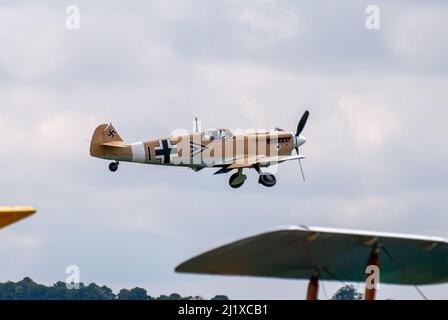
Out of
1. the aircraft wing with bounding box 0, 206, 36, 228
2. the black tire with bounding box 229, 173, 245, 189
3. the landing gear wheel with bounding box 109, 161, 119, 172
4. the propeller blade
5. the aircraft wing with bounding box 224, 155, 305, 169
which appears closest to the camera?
the aircraft wing with bounding box 0, 206, 36, 228

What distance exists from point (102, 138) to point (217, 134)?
16.1 feet

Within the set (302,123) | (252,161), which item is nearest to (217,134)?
(252,161)

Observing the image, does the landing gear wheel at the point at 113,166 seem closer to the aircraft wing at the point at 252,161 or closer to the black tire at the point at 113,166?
the black tire at the point at 113,166

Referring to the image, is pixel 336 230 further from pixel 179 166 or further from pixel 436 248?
pixel 179 166

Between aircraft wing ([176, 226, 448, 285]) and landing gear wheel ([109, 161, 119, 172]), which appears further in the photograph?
landing gear wheel ([109, 161, 119, 172])

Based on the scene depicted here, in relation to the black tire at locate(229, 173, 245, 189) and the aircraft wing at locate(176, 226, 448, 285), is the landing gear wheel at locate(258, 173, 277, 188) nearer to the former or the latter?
the black tire at locate(229, 173, 245, 189)

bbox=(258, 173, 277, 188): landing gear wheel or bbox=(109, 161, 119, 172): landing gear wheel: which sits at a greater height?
bbox=(109, 161, 119, 172): landing gear wheel

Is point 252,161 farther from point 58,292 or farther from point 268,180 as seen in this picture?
point 58,292

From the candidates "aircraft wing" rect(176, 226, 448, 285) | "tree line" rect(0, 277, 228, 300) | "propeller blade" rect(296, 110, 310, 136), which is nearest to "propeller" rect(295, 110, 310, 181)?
"propeller blade" rect(296, 110, 310, 136)

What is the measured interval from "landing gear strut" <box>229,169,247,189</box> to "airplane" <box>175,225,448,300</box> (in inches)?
1713

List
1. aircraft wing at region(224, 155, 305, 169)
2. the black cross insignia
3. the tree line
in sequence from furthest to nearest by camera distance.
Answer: aircraft wing at region(224, 155, 305, 169)
the black cross insignia
the tree line

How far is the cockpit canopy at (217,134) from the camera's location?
61719 mm

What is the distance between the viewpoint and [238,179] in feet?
208

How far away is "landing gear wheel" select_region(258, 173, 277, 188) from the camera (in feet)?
203
